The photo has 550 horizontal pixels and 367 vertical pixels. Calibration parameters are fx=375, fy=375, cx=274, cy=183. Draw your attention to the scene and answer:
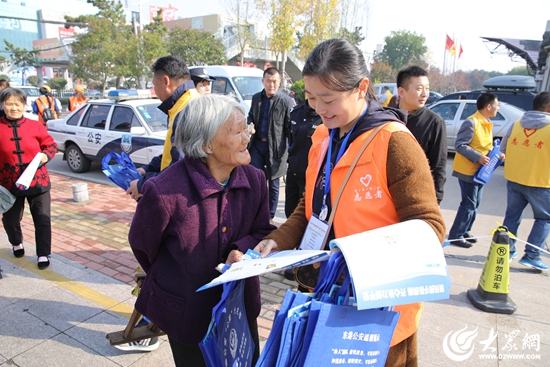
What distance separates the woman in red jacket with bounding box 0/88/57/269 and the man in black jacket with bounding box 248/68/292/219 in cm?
242

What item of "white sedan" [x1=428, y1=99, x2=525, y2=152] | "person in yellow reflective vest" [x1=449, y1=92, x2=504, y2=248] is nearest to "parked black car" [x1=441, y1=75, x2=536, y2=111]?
"white sedan" [x1=428, y1=99, x2=525, y2=152]

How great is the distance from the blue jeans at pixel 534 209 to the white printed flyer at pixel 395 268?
383 centimetres

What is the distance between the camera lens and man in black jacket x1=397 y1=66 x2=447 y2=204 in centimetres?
333

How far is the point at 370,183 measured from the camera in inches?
53.2

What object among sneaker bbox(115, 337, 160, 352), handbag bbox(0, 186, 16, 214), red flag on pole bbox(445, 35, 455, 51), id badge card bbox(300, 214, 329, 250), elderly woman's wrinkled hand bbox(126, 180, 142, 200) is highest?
red flag on pole bbox(445, 35, 455, 51)


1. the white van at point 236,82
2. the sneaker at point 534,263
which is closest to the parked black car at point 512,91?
the white van at point 236,82

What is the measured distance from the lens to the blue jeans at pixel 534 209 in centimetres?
407

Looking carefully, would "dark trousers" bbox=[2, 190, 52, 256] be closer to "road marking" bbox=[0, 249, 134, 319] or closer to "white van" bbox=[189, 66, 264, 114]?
"road marking" bbox=[0, 249, 134, 319]

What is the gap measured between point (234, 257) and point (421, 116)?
2.55 metres

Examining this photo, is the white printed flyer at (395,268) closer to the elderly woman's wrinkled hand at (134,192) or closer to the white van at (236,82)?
the elderly woman's wrinkled hand at (134,192)

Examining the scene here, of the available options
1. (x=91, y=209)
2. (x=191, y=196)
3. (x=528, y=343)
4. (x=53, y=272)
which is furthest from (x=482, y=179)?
(x=91, y=209)

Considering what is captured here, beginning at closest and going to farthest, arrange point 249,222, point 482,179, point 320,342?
point 320,342, point 249,222, point 482,179

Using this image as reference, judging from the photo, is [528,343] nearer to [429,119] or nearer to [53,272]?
[429,119]

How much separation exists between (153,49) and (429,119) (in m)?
21.3
